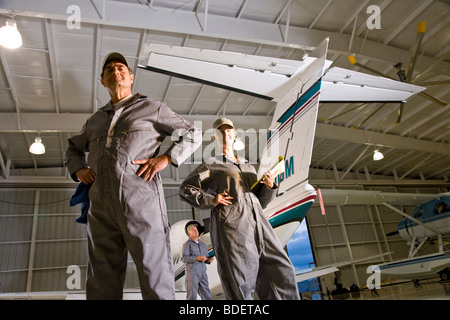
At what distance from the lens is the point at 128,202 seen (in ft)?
6.56

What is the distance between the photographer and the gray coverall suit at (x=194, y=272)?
272 inches

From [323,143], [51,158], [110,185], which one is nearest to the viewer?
[110,185]

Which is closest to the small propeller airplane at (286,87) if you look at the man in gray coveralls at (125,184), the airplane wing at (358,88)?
the airplane wing at (358,88)

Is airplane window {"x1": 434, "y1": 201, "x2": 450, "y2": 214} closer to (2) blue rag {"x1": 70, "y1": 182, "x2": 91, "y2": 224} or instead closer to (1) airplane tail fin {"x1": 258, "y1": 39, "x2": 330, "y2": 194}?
(1) airplane tail fin {"x1": 258, "y1": 39, "x2": 330, "y2": 194}

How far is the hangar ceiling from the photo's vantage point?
29.3ft

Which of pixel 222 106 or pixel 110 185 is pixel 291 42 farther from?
pixel 110 185

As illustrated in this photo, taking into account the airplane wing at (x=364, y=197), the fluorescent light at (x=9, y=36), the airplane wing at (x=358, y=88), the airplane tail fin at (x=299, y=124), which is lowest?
the airplane tail fin at (x=299, y=124)

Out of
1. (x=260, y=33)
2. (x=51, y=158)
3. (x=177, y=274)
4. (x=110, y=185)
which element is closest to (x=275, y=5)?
→ (x=260, y=33)

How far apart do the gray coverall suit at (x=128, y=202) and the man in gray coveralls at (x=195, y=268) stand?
16.4 feet

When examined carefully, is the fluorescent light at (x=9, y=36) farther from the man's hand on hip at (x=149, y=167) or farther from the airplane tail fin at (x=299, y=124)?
the man's hand on hip at (x=149, y=167)

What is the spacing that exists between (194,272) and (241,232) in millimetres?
4734

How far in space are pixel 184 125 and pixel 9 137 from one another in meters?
15.9

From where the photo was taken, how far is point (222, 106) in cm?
1466

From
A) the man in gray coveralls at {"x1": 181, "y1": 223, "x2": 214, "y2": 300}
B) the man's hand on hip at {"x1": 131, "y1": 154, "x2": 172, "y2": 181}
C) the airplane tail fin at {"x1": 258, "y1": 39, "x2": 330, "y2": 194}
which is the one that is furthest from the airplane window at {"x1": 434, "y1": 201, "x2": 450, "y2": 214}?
the man's hand on hip at {"x1": 131, "y1": 154, "x2": 172, "y2": 181}
